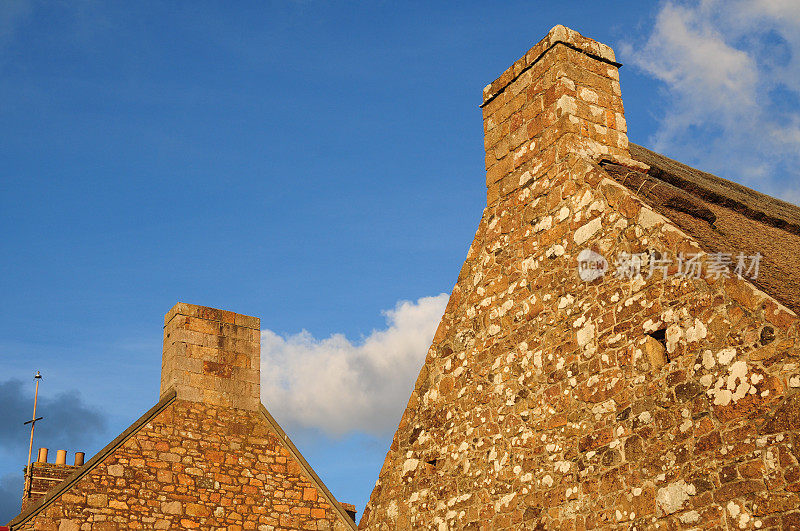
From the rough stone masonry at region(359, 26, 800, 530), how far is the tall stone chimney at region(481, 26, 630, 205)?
2cm

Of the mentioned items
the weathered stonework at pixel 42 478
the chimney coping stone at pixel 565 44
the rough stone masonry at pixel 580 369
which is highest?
the chimney coping stone at pixel 565 44

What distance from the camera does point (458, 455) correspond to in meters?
7.21

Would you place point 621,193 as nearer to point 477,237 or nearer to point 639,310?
point 639,310

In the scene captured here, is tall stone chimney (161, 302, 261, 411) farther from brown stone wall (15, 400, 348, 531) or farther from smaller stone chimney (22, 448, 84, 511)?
smaller stone chimney (22, 448, 84, 511)

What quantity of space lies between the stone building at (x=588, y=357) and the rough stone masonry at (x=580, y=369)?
0.05ft

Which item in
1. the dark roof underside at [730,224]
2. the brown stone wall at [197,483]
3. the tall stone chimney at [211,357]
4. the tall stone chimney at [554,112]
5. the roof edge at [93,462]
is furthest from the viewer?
the tall stone chimney at [211,357]

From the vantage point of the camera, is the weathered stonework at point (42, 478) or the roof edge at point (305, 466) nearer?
the roof edge at point (305, 466)

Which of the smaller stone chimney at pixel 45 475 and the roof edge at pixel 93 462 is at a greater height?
the smaller stone chimney at pixel 45 475

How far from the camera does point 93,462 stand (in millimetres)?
9977

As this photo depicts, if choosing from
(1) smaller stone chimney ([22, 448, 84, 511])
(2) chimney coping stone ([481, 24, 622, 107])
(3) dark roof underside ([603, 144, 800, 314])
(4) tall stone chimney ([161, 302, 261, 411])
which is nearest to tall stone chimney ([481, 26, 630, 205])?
(2) chimney coping stone ([481, 24, 622, 107])

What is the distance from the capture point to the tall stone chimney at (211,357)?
11.2 meters

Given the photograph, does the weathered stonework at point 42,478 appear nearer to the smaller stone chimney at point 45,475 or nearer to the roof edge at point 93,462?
the smaller stone chimney at point 45,475

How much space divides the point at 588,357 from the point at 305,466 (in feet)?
20.8

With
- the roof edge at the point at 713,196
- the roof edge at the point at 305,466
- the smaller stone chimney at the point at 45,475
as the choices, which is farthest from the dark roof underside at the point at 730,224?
the smaller stone chimney at the point at 45,475
